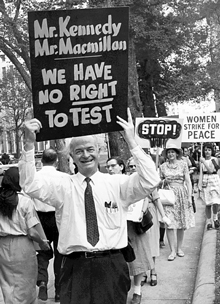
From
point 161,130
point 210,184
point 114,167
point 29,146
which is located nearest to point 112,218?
point 29,146

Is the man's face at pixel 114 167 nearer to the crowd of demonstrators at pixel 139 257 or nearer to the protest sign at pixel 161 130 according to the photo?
the crowd of demonstrators at pixel 139 257

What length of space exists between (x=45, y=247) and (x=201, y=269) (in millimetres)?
2704

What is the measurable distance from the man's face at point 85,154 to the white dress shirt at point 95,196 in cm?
6

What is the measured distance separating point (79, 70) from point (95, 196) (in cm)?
84

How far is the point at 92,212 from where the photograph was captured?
3551 millimetres

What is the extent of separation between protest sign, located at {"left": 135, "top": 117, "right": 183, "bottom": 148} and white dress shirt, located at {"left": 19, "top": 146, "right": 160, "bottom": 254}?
4760mm

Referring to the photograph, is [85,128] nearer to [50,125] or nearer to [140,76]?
[50,125]

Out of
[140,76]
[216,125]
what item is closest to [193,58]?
[140,76]

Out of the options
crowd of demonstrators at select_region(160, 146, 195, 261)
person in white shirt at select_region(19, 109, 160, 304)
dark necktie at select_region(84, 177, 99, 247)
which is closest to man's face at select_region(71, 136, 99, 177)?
person in white shirt at select_region(19, 109, 160, 304)

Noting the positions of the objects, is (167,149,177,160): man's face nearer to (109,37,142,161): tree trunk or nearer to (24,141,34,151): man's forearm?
(24,141,34,151): man's forearm

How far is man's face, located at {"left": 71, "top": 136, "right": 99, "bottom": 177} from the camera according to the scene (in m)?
3.65

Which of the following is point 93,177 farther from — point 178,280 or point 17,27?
point 17,27

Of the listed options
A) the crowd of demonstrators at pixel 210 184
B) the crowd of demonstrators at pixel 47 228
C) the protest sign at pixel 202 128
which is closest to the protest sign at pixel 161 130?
the crowd of demonstrators at pixel 210 184

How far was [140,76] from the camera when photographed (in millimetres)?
27578
